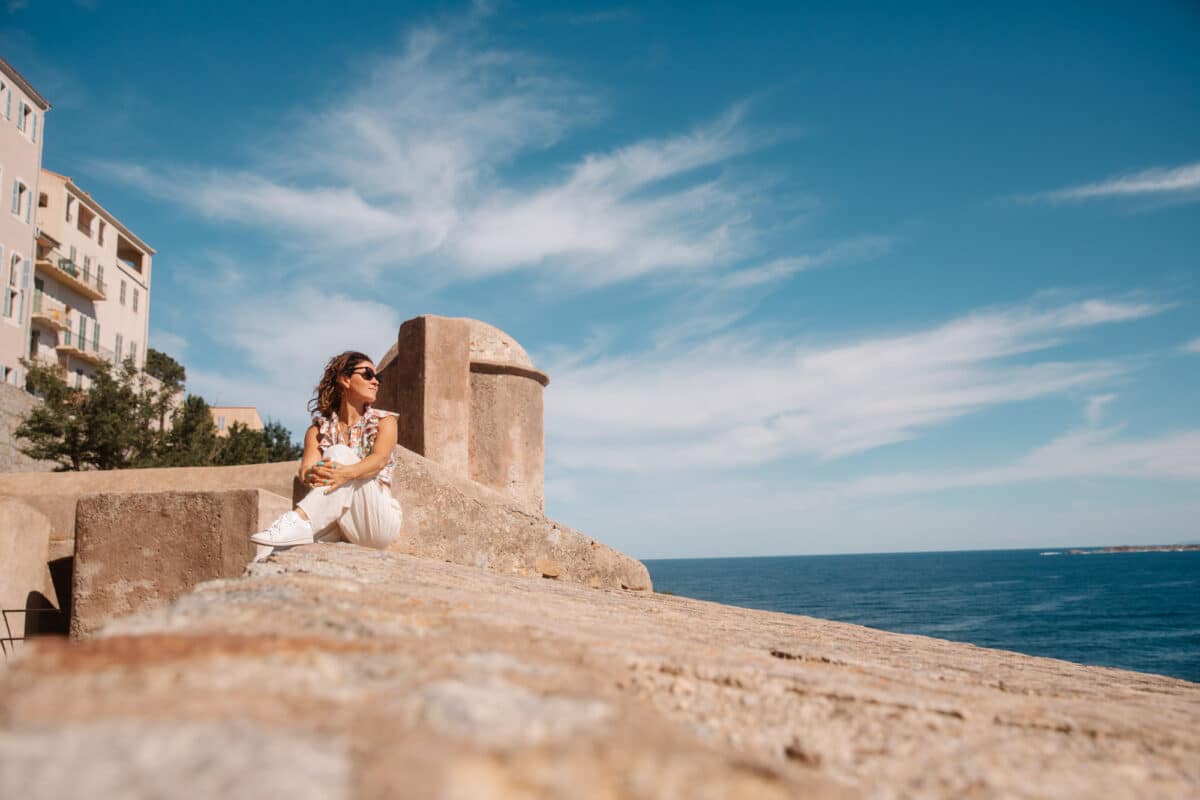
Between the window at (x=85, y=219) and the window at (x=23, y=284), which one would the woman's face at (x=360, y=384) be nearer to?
the window at (x=23, y=284)

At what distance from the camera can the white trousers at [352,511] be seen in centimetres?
452

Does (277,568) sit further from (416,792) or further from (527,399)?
(527,399)

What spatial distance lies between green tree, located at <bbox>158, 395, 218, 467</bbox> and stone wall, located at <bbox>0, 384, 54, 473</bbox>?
3700 millimetres

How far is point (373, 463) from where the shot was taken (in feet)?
15.2

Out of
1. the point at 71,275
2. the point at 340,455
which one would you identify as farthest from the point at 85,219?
the point at 340,455

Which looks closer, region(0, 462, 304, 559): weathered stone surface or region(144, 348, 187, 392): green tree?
region(0, 462, 304, 559): weathered stone surface

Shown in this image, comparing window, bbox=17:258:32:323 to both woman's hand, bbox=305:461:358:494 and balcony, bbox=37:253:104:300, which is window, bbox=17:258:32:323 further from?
woman's hand, bbox=305:461:358:494

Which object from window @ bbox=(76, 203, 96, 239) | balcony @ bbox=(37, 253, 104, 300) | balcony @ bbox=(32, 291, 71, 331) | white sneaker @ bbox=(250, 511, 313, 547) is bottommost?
white sneaker @ bbox=(250, 511, 313, 547)

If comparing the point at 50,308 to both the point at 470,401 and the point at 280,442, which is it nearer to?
the point at 280,442

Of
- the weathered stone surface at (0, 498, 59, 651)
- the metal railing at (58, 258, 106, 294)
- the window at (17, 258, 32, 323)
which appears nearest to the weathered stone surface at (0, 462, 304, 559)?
the weathered stone surface at (0, 498, 59, 651)

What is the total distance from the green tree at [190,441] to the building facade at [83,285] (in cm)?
569

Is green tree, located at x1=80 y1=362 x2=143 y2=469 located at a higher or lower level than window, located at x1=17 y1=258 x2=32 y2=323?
lower

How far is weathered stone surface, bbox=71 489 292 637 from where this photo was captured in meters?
4.74

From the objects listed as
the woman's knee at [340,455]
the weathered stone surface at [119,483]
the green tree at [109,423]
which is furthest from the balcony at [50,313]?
the woman's knee at [340,455]
